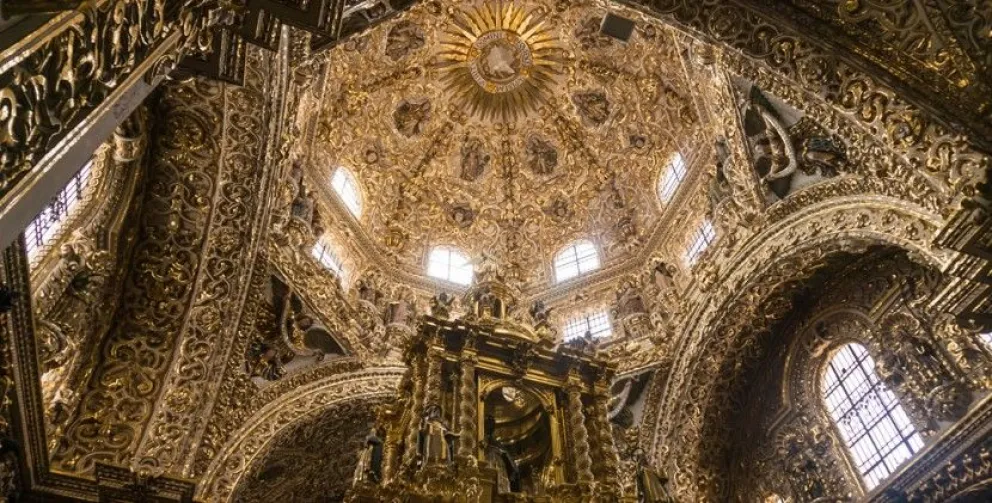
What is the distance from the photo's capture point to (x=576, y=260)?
59.4ft

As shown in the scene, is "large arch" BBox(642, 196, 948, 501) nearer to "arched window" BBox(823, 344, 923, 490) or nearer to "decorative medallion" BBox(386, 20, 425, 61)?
"arched window" BBox(823, 344, 923, 490)

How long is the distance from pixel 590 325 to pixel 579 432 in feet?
23.2

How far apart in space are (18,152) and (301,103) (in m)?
9.09

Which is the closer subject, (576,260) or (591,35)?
(591,35)

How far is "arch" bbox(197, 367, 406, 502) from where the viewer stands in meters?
10.7

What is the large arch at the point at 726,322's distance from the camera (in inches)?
426

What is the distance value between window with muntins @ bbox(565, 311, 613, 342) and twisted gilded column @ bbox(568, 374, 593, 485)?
5541mm

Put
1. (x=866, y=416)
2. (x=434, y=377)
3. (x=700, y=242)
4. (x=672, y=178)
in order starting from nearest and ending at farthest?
(x=434, y=377) < (x=866, y=416) < (x=700, y=242) < (x=672, y=178)

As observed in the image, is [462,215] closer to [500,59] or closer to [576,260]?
[576,260]

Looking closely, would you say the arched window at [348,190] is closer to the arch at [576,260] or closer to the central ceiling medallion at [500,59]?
the central ceiling medallion at [500,59]

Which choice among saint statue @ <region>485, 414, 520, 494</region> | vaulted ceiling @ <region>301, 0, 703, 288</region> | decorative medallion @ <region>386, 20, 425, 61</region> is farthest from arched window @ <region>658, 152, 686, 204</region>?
saint statue @ <region>485, 414, 520, 494</region>

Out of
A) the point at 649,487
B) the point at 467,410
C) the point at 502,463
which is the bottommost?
the point at 649,487

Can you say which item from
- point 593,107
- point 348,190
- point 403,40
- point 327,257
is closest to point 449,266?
point 348,190

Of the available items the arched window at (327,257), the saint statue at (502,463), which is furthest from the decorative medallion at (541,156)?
the saint statue at (502,463)
